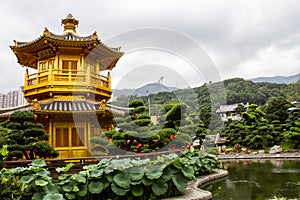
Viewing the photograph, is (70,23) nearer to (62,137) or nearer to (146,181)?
(62,137)

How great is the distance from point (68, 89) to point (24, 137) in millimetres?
3420

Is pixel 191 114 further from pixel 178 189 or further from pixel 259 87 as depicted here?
pixel 259 87

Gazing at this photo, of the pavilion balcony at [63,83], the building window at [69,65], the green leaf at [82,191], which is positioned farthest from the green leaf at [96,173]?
the building window at [69,65]

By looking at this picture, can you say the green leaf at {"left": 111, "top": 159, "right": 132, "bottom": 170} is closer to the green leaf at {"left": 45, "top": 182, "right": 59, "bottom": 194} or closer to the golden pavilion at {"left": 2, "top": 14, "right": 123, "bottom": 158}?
the green leaf at {"left": 45, "top": 182, "right": 59, "bottom": 194}

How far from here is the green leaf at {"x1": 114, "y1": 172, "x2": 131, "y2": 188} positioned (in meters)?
5.55

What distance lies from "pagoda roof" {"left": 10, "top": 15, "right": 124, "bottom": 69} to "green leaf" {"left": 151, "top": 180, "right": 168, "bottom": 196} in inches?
272

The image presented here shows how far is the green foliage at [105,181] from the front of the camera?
522 centimetres

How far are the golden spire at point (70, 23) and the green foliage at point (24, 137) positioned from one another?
5.62 meters

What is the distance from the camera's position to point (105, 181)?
5.68 m

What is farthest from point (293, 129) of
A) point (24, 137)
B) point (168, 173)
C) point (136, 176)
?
point (24, 137)

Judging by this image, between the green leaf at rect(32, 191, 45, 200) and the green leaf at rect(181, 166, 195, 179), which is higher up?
the green leaf at rect(181, 166, 195, 179)

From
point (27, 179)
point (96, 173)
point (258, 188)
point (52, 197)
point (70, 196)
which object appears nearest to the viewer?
point (52, 197)

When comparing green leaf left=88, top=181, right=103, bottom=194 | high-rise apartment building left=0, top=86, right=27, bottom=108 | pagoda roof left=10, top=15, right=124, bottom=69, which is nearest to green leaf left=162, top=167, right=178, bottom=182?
green leaf left=88, top=181, right=103, bottom=194

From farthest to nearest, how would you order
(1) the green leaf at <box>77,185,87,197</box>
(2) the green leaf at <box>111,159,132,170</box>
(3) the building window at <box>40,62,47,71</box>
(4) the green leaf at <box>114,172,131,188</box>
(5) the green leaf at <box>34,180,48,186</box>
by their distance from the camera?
(3) the building window at <box>40,62,47,71</box>, (2) the green leaf at <box>111,159,132,170</box>, (4) the green leaf at <box>114,172,131,188</box>, (1) the green leaf at <box>77,185,87,197</box>, (5) the green leaf at <box>34,180,48,186</box>
